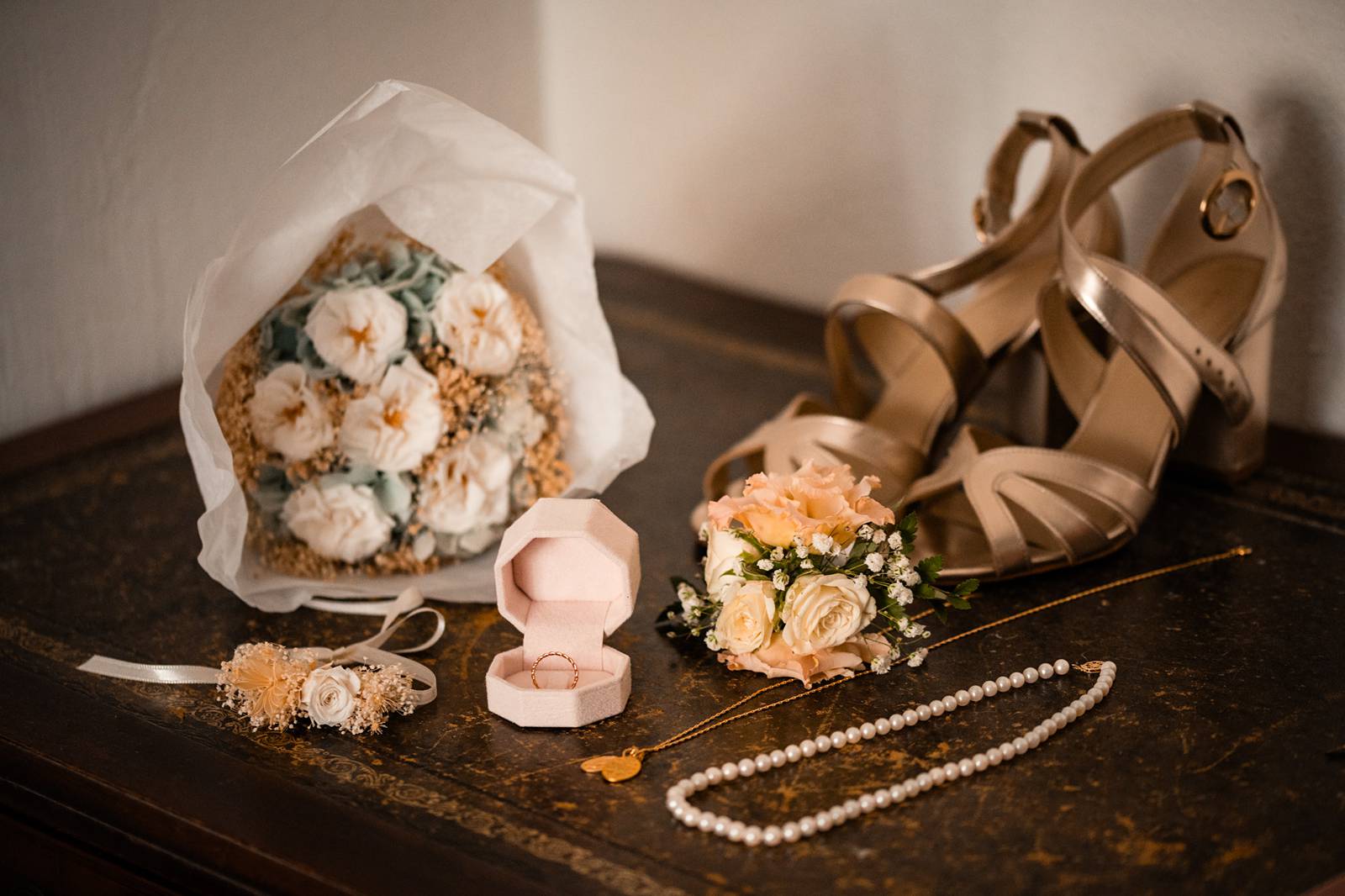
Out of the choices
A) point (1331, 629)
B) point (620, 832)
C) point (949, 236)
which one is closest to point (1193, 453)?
point (1331, 629)

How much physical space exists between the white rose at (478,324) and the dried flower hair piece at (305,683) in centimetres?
24

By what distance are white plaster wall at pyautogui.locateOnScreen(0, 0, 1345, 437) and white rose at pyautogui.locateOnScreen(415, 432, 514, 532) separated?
0.24 meters

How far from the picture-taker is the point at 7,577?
1058mm

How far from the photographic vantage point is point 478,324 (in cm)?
102

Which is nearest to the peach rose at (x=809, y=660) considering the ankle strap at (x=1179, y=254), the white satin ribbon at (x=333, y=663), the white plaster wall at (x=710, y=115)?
the white satin ribbon at (x=333, y=663)

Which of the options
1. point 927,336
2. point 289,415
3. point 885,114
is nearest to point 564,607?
point 289,415

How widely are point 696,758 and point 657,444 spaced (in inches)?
20.6

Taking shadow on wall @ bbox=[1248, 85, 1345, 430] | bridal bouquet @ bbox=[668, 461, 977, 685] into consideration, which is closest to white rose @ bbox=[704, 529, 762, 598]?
bridal bouquet @ bbox=[668, 461, 977, 685]

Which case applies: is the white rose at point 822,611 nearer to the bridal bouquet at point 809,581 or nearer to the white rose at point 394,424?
the bridal bouquet at point 809,581

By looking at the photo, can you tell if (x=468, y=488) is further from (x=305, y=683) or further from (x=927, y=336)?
(x=927, y=336)

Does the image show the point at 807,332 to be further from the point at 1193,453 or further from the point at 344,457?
the point at 344,457

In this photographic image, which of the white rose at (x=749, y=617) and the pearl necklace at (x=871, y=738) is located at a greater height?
the white rose at (x=749, y=617)

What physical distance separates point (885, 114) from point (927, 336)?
1.48 ft

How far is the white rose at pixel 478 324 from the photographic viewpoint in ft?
3.31
